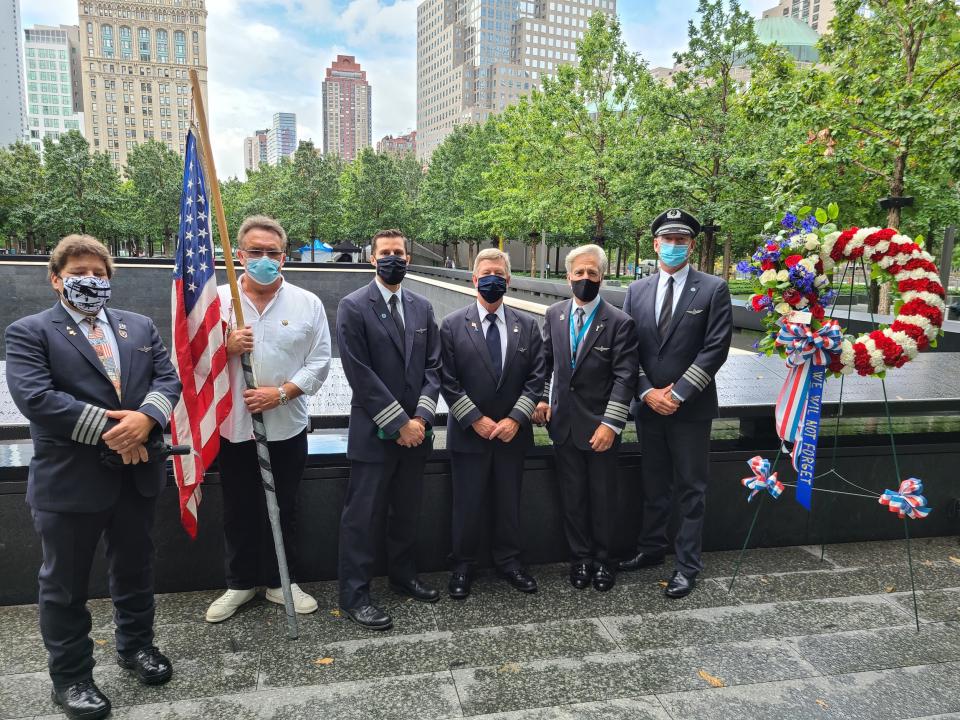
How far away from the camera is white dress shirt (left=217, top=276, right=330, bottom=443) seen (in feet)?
12.1

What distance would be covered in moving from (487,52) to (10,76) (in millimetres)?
108681

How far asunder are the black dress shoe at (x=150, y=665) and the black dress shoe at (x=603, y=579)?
248cm

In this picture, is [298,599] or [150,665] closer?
[150,665]

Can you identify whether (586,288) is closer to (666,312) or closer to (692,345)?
(666,312)

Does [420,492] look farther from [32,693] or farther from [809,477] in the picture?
[809,477]

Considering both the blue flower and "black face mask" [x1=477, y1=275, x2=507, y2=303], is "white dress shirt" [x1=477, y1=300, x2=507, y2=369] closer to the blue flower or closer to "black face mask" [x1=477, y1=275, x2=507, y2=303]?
"black face mask" [x1=477, y1=275, x2=507, y2=303]

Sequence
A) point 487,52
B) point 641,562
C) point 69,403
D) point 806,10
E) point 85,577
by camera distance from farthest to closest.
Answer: point 487,52 → point 806,10 → point 641,562 → point 85,577 → point 69,403

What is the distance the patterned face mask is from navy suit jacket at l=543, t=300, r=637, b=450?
2.61 m

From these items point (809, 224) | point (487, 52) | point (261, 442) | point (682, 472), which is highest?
point (487, 52)

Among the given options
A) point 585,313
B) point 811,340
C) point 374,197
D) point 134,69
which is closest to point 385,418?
point 585,313

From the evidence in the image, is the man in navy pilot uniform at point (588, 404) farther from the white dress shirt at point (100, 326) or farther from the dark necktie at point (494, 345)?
the white dress shirt at point (100, 326)

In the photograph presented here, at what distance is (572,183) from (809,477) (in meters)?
21.0

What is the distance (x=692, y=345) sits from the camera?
413 centimetres

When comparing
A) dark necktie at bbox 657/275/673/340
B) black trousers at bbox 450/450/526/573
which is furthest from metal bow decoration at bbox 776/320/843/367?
black trousers at bbox 450/450/526/573
